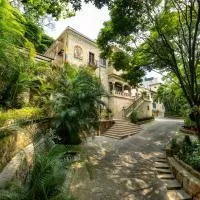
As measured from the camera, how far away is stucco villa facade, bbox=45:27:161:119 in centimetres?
1912

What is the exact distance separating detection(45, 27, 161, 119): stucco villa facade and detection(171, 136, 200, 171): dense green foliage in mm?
9770

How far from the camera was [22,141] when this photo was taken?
20.7 ft

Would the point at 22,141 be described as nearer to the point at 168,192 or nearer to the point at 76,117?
the point at 76,117

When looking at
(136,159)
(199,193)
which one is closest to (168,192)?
(199,193)

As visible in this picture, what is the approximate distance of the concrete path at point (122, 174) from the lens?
5.84 meters

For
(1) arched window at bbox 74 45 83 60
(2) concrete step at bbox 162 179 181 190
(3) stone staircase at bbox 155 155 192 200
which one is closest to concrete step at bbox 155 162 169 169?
(3) stone staircase at bbox 155 155 192 200

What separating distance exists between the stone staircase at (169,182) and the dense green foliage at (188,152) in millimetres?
701

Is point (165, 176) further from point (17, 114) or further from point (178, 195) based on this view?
point (17, 114)

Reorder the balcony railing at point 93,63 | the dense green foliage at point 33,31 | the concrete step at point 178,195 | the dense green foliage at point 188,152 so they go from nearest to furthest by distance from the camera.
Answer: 1. the concrete step at point 178,195
2. the dense green foliage at point 188,152
3. the dense green foliage at point 33,31
4. the balcony railing at point 93,63

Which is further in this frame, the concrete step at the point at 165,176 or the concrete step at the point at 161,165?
the concrete step at the point at 161,165

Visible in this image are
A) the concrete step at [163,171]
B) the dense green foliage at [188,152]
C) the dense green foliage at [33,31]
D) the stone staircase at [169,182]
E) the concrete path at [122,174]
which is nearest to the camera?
the concrete path at [122,174]

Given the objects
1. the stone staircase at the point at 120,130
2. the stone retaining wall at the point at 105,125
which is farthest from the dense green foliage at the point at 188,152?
the stone retaining wall at the point at 105,125

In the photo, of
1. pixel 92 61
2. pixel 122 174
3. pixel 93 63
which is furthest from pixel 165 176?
pixel 92 61

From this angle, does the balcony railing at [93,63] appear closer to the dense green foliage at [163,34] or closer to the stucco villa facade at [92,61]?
the stucco villa facade at [92,61]
